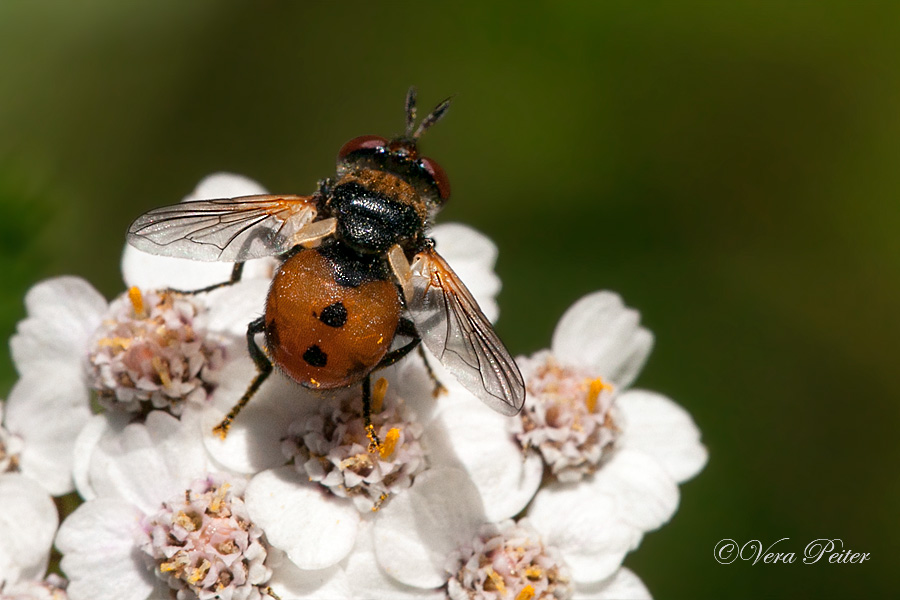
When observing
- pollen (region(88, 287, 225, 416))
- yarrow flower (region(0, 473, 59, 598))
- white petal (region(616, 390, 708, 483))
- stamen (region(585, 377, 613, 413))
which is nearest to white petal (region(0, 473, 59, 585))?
yarrow flower (region(0, 473, 59, 598))

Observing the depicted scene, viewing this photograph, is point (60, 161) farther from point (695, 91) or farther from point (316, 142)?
point (695, 91)

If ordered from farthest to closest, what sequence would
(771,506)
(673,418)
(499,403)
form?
(771,506), (673,418), (499,403)

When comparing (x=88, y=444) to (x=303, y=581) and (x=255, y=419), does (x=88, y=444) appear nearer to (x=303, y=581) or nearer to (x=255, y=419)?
(x=255, y=419)

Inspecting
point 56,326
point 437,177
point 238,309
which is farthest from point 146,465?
point 437,177

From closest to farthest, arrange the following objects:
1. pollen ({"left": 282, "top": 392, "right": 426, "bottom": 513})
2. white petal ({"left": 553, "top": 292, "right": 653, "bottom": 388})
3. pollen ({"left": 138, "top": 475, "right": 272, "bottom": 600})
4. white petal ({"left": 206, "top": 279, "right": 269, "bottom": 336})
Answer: pollen ({"left": 138, "top": 475, "right": 272, "bottom": 600})
pollen ({"left": 282, "top": 392, "right": 426, "bottom": 513})
white petal ({"left": 206, "top": 279, "right": 269, "bottom": 336})
white petal ({"left": 553, "top": 292, "right": 653, "bottom": 388})

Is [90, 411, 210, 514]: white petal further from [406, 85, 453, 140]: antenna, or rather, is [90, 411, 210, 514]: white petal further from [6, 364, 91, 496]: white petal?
[406, 85, 453, 140]: antenna

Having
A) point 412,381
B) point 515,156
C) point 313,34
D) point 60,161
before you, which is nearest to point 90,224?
point 60,161

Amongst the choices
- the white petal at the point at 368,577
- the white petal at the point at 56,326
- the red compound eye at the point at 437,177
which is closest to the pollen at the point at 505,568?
the white petal at the point at 368,577
